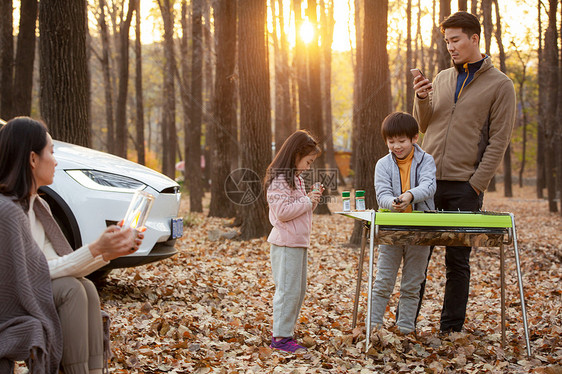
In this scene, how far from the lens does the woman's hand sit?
2.63m

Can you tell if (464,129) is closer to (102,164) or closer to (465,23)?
(465,23)

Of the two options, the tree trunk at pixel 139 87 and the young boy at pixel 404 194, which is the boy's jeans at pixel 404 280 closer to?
the young boy at pixel 404 194

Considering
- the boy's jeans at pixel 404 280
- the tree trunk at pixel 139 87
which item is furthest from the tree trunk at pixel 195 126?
the boy's jeans at pixel 404 280

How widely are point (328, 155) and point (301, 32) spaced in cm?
1082

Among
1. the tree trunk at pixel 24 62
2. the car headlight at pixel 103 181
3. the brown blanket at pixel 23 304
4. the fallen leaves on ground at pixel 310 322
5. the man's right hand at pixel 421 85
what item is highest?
the tree trunk at pixel 24 62

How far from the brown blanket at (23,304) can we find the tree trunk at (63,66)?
5064 mm

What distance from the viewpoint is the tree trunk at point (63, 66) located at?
282 inches

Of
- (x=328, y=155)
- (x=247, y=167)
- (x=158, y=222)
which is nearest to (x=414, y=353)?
(x=158, y=222)

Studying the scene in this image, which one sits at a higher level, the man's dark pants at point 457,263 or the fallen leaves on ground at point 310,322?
the man's dark pants at point 457,263

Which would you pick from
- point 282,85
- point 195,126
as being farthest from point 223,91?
point 282,85

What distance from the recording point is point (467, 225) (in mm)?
4020

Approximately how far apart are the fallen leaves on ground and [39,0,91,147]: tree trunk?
6.81 feet

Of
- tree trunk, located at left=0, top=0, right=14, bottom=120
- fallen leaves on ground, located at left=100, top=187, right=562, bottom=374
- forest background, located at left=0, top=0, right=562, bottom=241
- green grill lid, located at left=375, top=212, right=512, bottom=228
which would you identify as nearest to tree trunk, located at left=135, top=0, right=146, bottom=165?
forest background, located at left=0, top=0, right=562, bottom=241

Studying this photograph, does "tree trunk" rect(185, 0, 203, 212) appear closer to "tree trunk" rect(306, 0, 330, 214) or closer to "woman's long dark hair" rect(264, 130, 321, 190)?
"tree trunk" rect(306, 0, 330, 214)
